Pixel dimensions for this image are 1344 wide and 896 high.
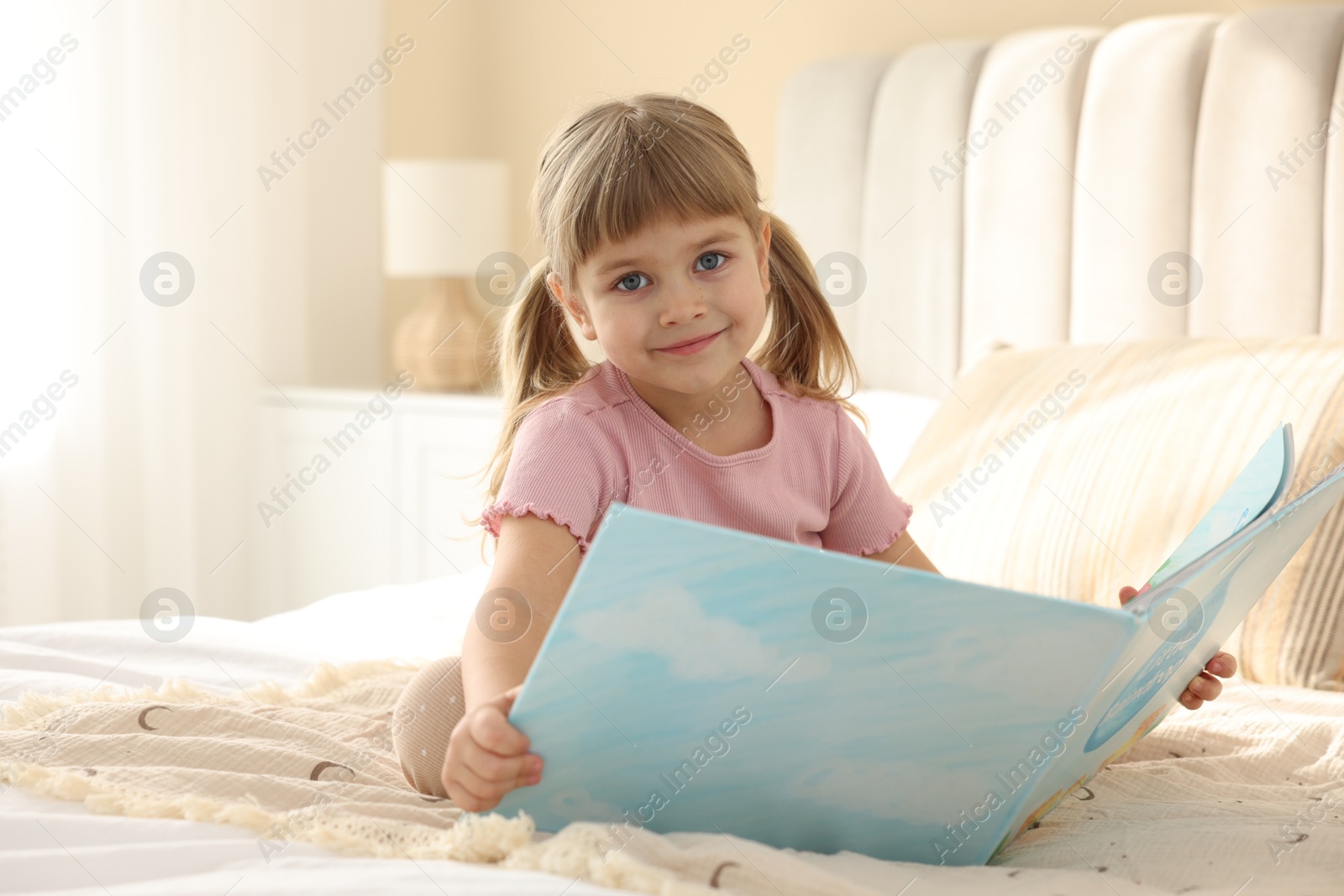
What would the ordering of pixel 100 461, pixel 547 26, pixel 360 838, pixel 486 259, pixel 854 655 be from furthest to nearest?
1. pixel 547 26
2. pixel 486 259
3. pixel 100 461
4. pixel 360 838
5. pixel 854 655

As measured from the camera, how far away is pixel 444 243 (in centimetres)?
259

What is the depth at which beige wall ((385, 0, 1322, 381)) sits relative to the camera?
2.26 meters

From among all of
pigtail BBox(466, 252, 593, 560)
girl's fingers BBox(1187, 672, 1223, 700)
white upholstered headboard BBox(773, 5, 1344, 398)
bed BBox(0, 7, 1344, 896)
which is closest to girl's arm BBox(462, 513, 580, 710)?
bed BBox(0, 7, 1344, 896)

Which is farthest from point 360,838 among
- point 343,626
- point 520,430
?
point 343,626

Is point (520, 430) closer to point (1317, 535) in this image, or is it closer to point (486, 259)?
point (1317, 535)

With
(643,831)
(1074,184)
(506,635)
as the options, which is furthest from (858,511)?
(1074,184)

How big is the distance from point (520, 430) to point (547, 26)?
2.20 meters

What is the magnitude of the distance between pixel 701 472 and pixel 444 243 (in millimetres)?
1750

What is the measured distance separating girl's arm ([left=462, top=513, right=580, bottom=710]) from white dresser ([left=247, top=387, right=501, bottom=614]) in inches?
59.2

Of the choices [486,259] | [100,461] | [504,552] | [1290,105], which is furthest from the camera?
[486,259]

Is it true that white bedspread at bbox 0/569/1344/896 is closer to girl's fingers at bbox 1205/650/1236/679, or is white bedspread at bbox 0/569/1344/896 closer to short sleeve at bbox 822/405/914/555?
girl's fingers at bbox 1205/650/1236/679

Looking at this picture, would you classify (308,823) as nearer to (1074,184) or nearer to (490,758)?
(490,758)

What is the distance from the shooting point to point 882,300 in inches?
84.7

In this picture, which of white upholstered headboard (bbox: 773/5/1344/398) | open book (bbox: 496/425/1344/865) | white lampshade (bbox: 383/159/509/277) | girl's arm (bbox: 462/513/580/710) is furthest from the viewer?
white lampshade (bbox: 383/159/509/277)
